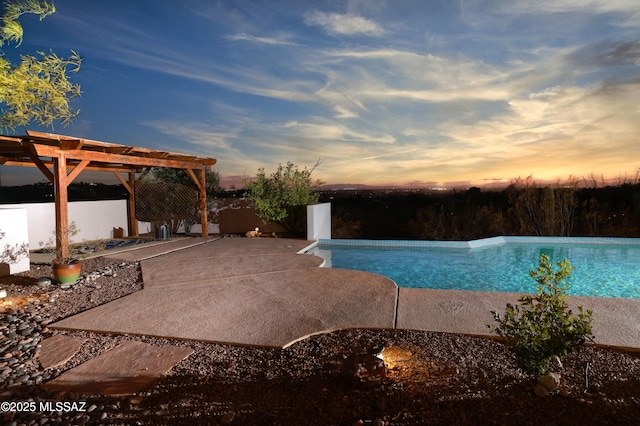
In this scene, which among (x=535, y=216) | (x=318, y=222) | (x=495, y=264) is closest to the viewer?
(x=495, y=264)

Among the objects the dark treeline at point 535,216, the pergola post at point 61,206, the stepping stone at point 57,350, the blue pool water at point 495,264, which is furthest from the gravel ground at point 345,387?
the dark treeline at point 535,216

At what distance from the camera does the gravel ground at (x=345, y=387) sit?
2.20m

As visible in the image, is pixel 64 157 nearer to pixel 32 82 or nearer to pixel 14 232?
pixel 14 232

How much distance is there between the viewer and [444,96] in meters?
10.8

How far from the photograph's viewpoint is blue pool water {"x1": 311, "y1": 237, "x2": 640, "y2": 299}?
6270 mm

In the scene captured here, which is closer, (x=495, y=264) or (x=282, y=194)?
(x=495, y=264)

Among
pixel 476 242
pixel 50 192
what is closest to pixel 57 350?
pixel 476 242

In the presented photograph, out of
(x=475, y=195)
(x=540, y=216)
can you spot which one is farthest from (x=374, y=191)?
(x=540, y=216)

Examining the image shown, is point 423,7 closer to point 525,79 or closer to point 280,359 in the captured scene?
point 525,79

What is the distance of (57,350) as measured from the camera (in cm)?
335

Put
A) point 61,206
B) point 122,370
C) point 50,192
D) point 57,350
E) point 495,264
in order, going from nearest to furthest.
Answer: point 122,370 → point 57,350 → point 61,206 → point 495,264 → point 50,192

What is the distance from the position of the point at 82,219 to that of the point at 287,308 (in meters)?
8.60

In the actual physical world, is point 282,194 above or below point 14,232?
above

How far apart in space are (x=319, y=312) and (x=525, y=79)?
9.26 meters
